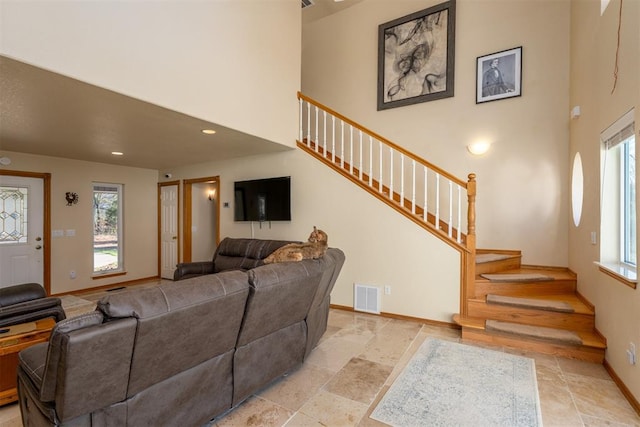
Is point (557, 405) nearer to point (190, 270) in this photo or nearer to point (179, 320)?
point (179, 320)

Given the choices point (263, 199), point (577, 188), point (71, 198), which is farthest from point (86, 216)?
point (577, 188)

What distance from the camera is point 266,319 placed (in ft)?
→ 6.79

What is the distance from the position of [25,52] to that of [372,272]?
395cm

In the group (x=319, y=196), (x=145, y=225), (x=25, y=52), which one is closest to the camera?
(x=25, y=52)

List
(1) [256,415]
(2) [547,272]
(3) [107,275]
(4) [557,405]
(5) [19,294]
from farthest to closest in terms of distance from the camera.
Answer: (3) [107,275] → (2) [547,272] → (5) [19,294] → (4) [557,405] → (1) [256,415]

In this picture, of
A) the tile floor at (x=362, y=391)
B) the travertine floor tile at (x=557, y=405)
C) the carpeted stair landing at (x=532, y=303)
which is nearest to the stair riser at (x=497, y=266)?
the carpeted stair landing at (x=532, y=303)

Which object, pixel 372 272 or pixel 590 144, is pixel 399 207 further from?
pixel 590 144

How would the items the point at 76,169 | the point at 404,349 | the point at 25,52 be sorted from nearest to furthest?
1. the point at 25,52
2. the point at 404,349
3. the point at 76,169

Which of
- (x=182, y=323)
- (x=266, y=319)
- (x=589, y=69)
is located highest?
(x=589, y=69)

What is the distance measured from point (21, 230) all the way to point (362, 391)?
5.78m

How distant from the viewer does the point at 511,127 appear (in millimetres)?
4305

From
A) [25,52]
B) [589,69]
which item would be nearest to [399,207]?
[589,69]

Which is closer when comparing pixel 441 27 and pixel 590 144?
pixel 590 144

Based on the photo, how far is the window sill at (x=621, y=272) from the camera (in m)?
2.13
